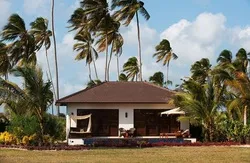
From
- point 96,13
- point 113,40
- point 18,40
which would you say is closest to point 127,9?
point 96,13

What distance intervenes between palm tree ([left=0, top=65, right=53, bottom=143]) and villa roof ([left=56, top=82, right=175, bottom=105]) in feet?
15.8

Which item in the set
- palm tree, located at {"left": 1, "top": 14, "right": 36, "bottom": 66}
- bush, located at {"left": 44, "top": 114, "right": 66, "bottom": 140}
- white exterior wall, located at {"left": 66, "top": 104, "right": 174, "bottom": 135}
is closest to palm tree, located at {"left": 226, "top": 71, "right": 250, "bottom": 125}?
white exterior wall, located at {"left": 66, "top": 104, "right": 174, "bottom": 135}

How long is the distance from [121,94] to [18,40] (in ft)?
55.7

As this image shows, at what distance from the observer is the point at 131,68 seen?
64.4 m

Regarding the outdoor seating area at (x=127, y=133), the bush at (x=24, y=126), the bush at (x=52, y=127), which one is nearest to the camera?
the bush at (x=24, y=126)

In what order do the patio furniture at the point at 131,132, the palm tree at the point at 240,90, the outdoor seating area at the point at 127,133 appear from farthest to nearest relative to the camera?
the patio furniture at the point at 131,132
the outdoor seating area at the point at 127,133
the palm tree at the point at 240,90

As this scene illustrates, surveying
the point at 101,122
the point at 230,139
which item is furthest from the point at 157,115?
the point at 230,139

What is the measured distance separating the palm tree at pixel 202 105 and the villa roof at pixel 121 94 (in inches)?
108

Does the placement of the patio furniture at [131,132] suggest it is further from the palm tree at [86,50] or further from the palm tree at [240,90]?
the palm tree at [86,50]

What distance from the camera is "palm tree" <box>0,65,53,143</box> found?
21547 mm

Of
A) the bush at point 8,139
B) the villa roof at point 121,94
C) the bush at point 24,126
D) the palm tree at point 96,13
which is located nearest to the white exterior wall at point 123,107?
the villa roof at point 121,94

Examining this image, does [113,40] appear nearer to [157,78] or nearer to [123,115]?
[123,115]

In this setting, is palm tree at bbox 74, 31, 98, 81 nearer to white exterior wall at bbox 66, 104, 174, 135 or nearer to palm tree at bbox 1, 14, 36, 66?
palm tree at bbox 1, 14, 36, 66

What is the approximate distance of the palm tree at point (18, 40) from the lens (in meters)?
40.9
